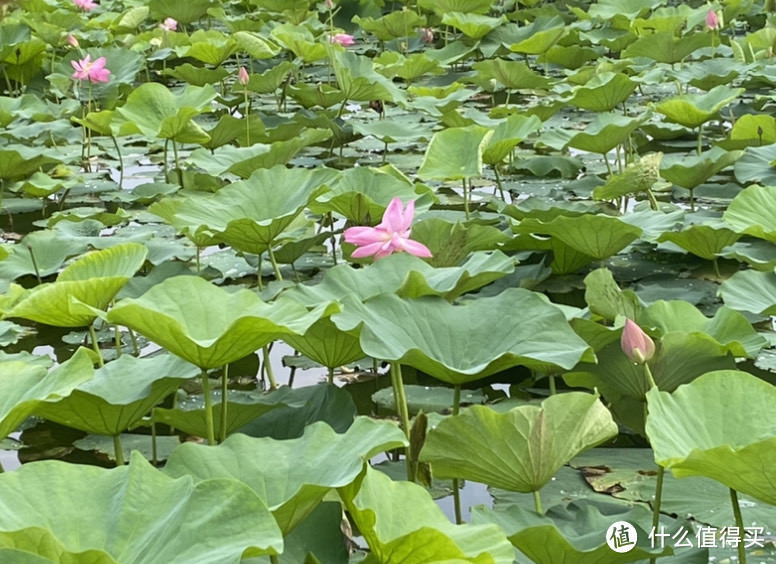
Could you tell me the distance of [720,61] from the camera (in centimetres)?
412

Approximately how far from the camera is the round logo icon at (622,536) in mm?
1197

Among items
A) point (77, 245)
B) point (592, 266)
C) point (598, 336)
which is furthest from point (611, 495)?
point (77, 245)

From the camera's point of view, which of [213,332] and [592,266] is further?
[592,266]

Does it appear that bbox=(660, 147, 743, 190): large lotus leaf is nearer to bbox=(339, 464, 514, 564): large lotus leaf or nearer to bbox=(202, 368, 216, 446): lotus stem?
bbox=(202, 368, 216, 446): lotus stem

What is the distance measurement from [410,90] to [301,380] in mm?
2260

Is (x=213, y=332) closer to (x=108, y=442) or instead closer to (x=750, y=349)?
(x=108, y=442)

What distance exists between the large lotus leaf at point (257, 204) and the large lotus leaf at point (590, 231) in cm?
43

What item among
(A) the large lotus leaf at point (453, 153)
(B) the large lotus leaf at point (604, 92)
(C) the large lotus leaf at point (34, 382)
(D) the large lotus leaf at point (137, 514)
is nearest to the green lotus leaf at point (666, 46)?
(B) the large lotus leaf at point (604, 92)

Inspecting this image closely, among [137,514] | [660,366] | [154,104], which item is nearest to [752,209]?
[660,366]

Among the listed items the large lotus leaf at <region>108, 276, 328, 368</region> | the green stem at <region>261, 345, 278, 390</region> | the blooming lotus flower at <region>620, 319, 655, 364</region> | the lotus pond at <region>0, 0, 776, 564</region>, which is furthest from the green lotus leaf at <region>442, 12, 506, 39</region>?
the blooming lotus flower at <region>620, 319, 655, 364</region>

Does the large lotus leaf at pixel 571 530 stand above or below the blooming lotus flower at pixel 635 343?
below

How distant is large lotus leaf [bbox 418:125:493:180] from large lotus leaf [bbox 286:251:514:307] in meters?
0.91

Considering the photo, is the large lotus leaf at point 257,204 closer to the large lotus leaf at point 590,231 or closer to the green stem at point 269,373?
the green stem at point 269,373

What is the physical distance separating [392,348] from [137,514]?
1.62 ft
